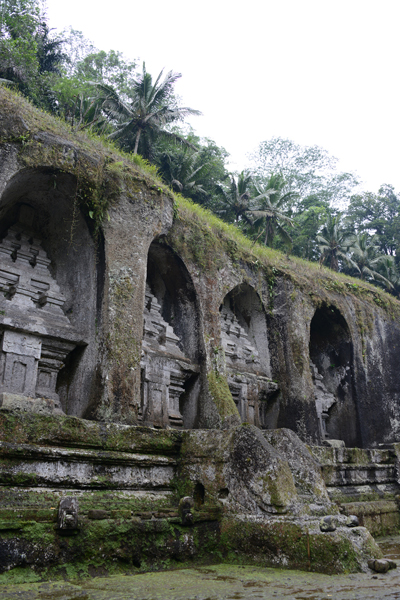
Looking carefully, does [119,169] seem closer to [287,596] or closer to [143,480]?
[143,480]

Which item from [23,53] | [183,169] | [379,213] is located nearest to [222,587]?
[23,53]

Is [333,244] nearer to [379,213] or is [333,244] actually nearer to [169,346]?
[379,213]

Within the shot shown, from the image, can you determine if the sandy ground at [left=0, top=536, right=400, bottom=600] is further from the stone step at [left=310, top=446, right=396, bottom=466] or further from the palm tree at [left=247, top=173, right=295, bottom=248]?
the palm tree at [left=247, top=173, right=295, bottom=248]

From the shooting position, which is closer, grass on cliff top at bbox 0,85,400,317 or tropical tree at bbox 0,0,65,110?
grass on cliff top at bbox 0,85,400,317

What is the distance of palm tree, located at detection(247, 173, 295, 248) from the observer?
2500 centimetres

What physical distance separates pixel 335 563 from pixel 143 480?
6.54ft

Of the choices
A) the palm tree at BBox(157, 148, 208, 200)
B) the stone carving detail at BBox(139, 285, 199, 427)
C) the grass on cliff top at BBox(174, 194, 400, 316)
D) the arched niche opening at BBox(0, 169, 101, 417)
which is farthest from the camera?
the palm tree at BBox(157, 148, 208, 200)

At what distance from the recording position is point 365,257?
28750 mm

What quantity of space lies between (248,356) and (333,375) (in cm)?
302

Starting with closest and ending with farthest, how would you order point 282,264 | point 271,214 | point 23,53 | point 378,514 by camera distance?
point 378,514
point 282,264
point 23,53
point 271,214

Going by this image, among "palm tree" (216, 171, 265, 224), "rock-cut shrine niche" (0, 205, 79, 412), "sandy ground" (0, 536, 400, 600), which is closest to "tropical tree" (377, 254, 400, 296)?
"palm tree" (216, 171, 265, 224)

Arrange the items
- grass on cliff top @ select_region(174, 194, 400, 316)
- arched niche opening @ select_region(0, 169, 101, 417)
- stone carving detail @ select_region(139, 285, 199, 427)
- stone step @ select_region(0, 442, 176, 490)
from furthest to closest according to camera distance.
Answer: grass on cliff top @ select_region(174, 194, 400, 316) → stone carving detail @ select_region(139, 285, 199, 427) → arched niche opening @ select_region(0, 169, 101, 417) → stone step @ select_region(0, 442, 176, 490)

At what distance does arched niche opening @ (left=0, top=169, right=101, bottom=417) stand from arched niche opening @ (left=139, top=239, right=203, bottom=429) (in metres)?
1.24

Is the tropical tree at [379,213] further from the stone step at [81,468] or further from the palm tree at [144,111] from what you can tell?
the stone step at [81,468]
